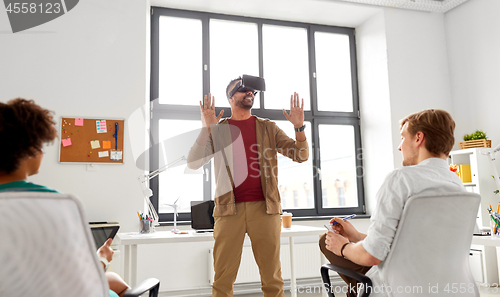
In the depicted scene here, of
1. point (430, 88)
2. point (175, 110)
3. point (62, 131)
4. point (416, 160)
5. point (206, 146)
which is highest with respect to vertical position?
point (430, 88)

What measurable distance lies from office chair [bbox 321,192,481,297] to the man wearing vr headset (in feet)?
3.18

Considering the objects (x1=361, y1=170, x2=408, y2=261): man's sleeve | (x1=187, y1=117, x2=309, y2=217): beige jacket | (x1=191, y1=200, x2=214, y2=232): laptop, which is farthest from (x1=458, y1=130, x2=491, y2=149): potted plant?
(x1=361, y1=170, x2=408, y2=261): man's sleeve

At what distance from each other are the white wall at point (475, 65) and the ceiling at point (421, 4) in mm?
111

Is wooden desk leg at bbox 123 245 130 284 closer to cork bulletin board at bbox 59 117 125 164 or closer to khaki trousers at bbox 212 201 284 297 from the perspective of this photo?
khaki trousers at bbox 212 201 284 297

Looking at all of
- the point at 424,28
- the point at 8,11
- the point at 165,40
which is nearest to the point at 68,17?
the point at 8,11

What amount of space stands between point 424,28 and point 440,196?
12.5ft

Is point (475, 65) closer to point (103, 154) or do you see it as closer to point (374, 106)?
point (374, 106)

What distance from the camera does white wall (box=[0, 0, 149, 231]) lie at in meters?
3.21

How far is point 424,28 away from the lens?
4.41 meters

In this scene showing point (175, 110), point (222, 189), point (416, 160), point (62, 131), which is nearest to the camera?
point (416, 160)

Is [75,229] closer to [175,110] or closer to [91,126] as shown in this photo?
[91,126]

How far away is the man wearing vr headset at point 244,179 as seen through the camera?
2109mm

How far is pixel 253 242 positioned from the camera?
7.02ft

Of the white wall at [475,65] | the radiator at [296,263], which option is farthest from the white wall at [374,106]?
the radiator at [296,263]
